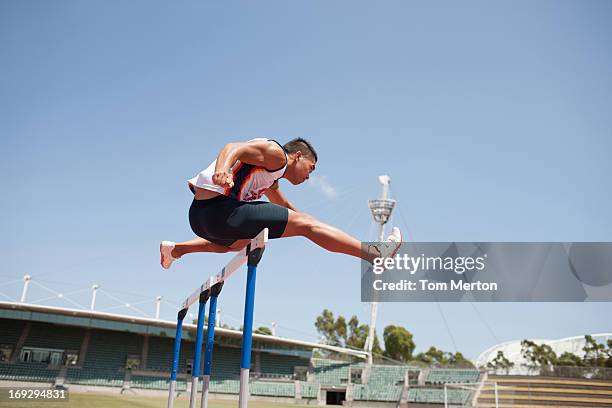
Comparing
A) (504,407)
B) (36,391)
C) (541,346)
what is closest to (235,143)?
(36,391)

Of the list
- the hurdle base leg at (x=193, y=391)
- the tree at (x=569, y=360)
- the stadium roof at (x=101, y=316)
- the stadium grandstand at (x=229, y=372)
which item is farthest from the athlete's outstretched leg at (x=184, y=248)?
the tree at (x=569, y=360)

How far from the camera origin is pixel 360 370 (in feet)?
119

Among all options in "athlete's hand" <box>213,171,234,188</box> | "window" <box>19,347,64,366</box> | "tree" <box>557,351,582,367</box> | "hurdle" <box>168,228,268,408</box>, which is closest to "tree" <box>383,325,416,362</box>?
"tree" <box>557,351,582,367</box>

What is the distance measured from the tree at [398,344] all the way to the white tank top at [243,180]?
52567 millimetres

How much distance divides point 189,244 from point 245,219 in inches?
43.9

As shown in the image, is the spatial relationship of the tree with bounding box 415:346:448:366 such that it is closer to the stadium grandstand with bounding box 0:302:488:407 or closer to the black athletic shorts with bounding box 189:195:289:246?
the stadium grandstand with bounding box 0:302:488:407

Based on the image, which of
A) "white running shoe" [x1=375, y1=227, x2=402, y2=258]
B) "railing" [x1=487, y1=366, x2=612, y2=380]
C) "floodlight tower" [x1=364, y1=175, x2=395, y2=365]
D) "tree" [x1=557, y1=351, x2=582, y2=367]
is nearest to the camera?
"white running shoe" [x1=375, y1=227, x2=402, y2=258]

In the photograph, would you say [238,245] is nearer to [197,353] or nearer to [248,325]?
[248,325]

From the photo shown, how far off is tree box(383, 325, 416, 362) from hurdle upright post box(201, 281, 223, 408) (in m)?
51.3

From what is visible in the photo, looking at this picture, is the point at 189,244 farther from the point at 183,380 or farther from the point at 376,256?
the point at 183,380

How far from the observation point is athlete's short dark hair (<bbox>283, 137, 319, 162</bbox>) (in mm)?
3551

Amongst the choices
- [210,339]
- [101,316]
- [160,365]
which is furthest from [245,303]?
[160,365]

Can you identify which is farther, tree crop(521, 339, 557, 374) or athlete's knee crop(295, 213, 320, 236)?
tree crop(521, 339, 557, 374)

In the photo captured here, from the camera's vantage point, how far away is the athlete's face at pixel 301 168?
11.6 ft
